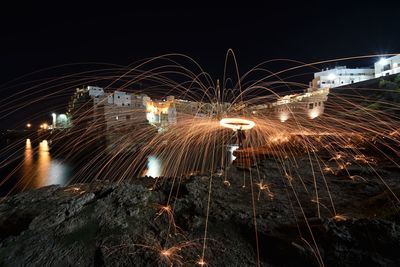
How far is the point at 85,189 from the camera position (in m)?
5.14

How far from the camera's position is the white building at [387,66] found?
43.0 m

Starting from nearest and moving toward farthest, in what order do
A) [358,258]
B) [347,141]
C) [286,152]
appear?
[358,258] → [286,152] → [347,141]

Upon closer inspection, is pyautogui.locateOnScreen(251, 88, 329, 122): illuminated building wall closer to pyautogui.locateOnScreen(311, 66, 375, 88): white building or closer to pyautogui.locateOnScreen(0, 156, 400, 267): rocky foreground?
pyautogui.locateOnScreen(311, 66, 375, 88): white building

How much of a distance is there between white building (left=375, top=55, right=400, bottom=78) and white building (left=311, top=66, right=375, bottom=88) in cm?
323

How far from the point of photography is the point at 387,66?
149 ft

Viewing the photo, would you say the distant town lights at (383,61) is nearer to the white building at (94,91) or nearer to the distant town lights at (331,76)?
the distant town lights at (331,76)

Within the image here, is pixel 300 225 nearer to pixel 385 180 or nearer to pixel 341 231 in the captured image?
pixel 341 231

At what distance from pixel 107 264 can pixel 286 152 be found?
9.22m

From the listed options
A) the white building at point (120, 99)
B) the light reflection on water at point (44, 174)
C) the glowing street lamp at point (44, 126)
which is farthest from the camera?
the glowing street lamp at point (44, 126)

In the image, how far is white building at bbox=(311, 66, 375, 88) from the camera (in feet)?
167

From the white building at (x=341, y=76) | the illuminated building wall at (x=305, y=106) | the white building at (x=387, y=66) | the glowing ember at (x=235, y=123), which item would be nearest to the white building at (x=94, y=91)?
the illuminated building wall at (x=305, y=106)

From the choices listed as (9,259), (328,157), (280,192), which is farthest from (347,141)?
(9,259)

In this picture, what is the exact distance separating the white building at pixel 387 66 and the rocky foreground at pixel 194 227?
54.7 metres

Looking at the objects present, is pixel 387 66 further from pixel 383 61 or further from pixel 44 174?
pixel 44 174
